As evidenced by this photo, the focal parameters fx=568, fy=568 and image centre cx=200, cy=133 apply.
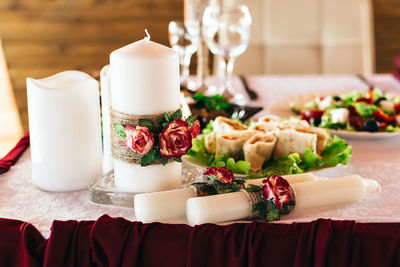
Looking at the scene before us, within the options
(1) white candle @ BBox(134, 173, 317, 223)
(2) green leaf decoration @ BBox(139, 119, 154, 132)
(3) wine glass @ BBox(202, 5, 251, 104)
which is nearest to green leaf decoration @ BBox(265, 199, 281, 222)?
(1) white candle @ BBox(134, 173, 317, 223)

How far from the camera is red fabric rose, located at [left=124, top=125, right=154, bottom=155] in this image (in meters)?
0.89

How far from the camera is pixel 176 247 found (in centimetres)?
82

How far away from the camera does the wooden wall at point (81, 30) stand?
4.44 metres

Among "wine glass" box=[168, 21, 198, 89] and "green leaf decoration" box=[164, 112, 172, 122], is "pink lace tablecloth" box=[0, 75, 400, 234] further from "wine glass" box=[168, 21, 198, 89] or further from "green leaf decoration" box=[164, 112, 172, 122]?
"wine glass" box=[168, 21, 198, 89]

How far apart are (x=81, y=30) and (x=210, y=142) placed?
3.60 metres

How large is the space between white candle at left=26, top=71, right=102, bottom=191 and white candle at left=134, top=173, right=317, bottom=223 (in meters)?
0.19

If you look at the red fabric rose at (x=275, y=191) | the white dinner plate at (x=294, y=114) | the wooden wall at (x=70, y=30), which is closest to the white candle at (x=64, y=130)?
the red fabric rose at (x=275, y=191)

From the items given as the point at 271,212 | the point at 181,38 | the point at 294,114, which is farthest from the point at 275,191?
the point at 181,38

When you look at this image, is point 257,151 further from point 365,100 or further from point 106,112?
point 365,100

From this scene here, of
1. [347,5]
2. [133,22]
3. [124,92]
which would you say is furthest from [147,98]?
[133,22]

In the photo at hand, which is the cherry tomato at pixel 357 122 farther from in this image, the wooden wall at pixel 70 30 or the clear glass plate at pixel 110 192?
the wooden wall at pixel 70 30

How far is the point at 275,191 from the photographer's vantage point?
Answer: 863 millimetres

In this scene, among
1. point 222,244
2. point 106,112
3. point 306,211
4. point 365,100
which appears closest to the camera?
point 222,244

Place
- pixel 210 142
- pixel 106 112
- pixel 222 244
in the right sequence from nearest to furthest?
pixel 222 244
pixel 106 112
pixel 210 142
